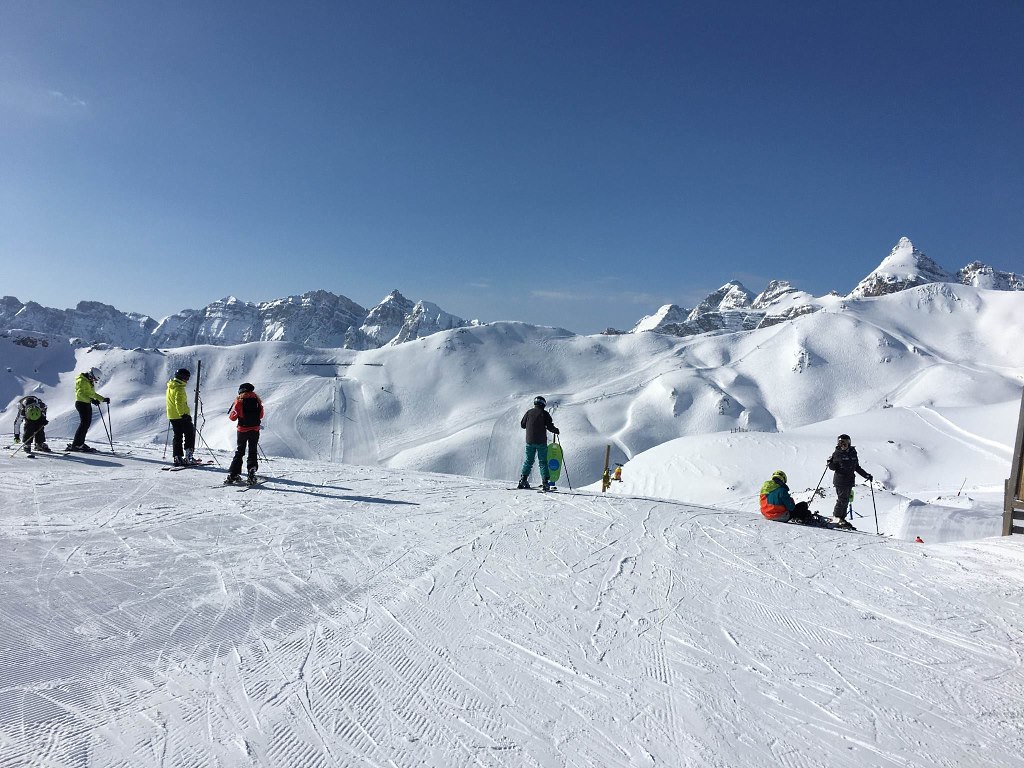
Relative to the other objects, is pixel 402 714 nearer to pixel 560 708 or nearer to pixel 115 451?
pixel 560 708

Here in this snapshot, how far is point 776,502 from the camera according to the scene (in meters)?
8.69

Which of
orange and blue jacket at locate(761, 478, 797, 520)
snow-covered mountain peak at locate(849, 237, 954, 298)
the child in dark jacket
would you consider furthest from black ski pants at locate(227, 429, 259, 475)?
snow-covered mountain peak at locate(849, 237, 954, 298)

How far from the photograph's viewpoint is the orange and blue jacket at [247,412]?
8742 mm

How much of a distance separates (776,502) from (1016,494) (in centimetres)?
358

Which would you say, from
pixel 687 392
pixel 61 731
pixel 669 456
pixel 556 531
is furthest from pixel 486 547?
pixel 687 392

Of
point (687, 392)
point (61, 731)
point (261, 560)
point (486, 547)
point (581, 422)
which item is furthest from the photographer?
point (687, 392)

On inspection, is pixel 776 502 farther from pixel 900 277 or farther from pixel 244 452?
pixel 900 277

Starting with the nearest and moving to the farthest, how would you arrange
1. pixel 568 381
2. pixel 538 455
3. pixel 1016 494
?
pixel 1016 494
pixel 538 455
pixel 568 381

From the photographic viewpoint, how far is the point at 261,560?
5039 mm

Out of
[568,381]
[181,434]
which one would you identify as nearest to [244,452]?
[181,434]

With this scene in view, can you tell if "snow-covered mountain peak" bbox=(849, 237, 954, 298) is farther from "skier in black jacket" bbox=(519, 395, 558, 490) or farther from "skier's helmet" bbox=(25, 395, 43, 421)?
"skier's helmet" bbox=(25, 395, 43, 421)

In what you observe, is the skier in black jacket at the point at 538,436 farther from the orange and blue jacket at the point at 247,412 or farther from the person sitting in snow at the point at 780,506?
the orange and blue jacket at the point at 247,412

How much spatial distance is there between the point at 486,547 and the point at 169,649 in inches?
126

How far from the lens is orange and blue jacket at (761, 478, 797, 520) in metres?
8.69
